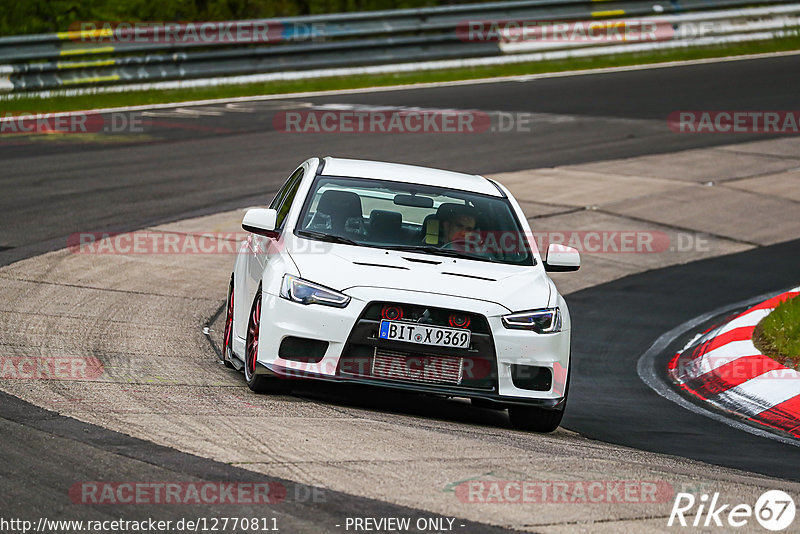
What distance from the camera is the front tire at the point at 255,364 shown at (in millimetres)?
7871

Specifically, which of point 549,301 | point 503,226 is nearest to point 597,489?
point 549,301

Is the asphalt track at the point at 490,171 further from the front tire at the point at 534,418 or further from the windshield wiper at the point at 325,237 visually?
the windshield wiper at the point at 325,237

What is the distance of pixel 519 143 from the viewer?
20625 mm

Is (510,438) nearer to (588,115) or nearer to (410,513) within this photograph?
(410,513)

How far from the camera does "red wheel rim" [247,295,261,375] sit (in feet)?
26.3

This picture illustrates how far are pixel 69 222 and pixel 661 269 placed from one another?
6.65 m

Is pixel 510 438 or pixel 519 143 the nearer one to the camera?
pixel 510 438
